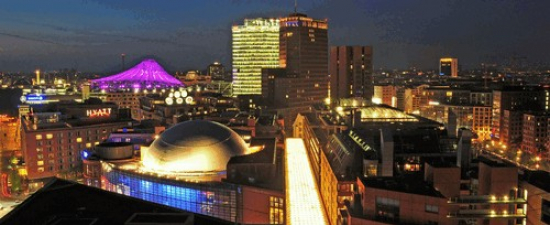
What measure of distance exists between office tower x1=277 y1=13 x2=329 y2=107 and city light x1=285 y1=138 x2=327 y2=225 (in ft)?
139

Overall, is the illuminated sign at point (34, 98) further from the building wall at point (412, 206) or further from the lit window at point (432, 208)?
the lit window at point (432, 208)

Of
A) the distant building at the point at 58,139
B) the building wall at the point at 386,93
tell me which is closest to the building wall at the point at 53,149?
the distant building at the point at 58,139

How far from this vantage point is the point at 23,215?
17.2 meters

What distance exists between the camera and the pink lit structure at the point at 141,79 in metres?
124

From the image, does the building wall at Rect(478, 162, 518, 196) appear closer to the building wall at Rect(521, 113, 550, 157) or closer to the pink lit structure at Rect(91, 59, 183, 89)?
the building wall at Rect(521, 113, 550, 157)

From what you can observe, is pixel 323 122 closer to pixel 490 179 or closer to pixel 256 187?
pixel 256 187

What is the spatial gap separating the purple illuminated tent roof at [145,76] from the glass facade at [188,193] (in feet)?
288

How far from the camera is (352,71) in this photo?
10894cm

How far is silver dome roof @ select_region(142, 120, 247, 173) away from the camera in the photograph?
42.3 meters

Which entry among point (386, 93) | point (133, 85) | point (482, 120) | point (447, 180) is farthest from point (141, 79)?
point (447, 180)

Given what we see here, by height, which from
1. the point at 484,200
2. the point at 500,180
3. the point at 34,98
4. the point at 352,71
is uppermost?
the point at 352,71

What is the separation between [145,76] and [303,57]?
150 feet

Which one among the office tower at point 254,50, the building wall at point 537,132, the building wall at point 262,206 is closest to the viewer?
the building wall at point 262,206

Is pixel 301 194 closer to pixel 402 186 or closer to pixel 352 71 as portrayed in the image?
pixel 402 186
